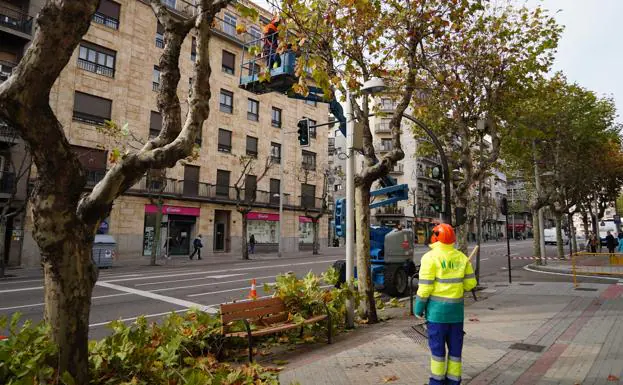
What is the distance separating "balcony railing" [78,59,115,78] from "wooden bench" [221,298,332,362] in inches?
885

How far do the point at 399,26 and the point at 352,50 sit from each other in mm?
1265

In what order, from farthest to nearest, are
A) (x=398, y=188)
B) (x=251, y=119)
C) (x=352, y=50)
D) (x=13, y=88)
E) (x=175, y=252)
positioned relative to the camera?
(x=251, y=119), (x=175, y=252), (x=398, y=188), (x=352, y=50), (x=13, y=88)

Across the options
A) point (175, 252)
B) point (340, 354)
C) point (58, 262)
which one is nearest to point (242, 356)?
point (340, 354)

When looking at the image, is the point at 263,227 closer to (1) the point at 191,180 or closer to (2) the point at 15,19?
(1) the point at 191,180

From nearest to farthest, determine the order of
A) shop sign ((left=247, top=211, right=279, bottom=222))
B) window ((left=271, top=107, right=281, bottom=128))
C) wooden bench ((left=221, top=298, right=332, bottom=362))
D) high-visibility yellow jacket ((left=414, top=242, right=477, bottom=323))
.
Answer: high-visibility yellow jacket ((left=414, top=242, right=477, bottom=323)), wooden bench ((left=221, top=298, right=332, bottom=362)), shop sign ((left=247, top=211, right=279, bottom=222)), window ((left=271, top=107, right=281, bottom=128))

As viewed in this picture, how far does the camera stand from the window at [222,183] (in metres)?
29.7

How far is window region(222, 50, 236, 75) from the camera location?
100 feet

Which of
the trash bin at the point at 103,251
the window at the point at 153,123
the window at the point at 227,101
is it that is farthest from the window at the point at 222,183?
the trash bin at the point at 103,251

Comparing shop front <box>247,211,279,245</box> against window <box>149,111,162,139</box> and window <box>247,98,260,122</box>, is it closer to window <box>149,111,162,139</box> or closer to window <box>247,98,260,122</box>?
window <box>247,98,260,122</box>

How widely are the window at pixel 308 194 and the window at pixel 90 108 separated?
17552 mm

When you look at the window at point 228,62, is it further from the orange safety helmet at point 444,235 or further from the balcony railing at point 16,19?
the orange safety helmet at point 444,235

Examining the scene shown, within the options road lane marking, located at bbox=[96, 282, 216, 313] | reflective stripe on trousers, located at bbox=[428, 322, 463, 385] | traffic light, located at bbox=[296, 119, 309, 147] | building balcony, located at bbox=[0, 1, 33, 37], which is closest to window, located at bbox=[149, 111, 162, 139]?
building balcony, located at bbox=[0, 1, 33, 37]

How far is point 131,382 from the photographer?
144 inches

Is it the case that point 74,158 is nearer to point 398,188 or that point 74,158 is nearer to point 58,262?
point 58,262
